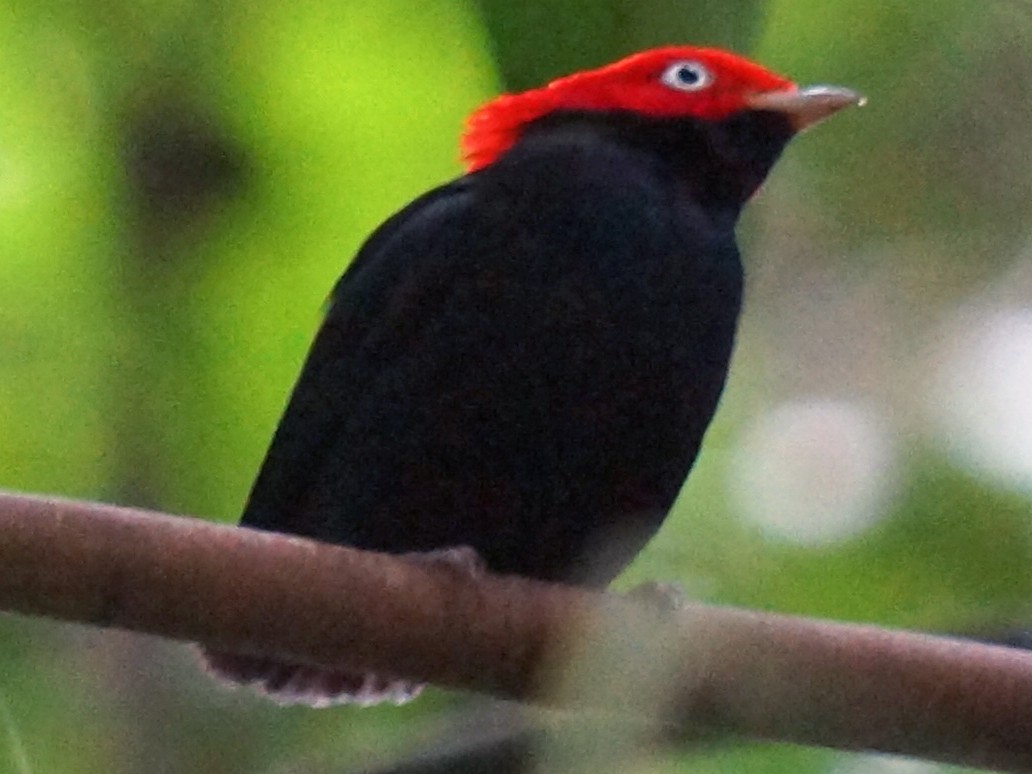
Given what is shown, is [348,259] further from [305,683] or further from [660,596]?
[305,683]

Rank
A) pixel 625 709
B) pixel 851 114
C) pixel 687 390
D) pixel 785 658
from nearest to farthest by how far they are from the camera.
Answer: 1. pixel 625 709
2. pixel 785 658
3. pixel 851 114
4. pixel 687 390

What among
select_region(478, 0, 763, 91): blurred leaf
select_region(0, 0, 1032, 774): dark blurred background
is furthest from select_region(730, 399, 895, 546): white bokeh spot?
select_region(478, 0, 763, 91): blurred leaf

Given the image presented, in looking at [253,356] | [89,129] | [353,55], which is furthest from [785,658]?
[89,129]

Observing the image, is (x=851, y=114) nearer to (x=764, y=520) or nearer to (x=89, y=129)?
(x=764, y=520)

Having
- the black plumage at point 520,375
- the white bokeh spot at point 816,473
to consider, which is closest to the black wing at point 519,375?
the black plumage at point 520,375

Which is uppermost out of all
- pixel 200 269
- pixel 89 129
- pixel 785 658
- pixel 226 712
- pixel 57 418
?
pixel 89 129

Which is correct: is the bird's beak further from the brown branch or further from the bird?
the brown branch
